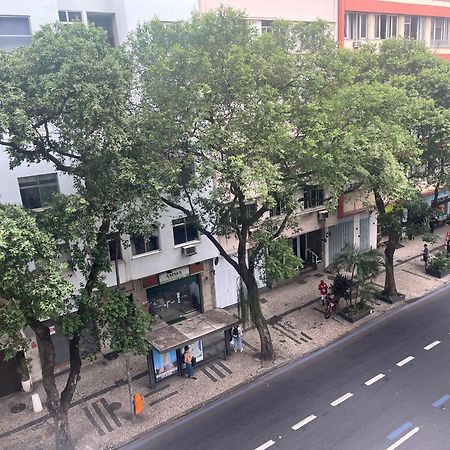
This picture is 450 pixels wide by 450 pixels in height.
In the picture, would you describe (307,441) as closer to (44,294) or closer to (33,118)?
(44,294)

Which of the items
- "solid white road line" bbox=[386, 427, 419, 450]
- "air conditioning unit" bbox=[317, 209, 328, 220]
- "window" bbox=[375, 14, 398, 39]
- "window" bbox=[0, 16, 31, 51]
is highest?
"window" bbox=[375, 14, 398, 39]

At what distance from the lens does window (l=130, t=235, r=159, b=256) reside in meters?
21.1

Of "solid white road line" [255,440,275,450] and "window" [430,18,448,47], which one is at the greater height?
"window" [430,18,448,47]

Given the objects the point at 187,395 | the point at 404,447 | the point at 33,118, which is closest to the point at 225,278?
the point at 187,395

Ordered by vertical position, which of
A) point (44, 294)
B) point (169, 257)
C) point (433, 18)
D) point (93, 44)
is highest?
point (433, 18)

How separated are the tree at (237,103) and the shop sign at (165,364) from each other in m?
6.25

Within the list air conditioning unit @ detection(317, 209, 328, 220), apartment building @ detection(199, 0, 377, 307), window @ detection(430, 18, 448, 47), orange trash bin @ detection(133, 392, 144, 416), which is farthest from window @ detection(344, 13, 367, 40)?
orange trash bin @ detection(133, 392, 144, 416)

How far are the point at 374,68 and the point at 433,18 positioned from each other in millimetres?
18039

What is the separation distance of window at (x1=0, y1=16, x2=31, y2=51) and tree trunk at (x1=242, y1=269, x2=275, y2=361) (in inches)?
492

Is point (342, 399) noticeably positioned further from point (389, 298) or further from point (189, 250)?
point (189, 250)

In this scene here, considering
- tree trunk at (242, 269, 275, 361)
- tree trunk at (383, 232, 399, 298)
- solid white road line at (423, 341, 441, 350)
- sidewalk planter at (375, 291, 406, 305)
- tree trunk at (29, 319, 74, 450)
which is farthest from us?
sidewalk planter at (375, 291, 406, 305)

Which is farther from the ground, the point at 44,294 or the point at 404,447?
the point at 44,294

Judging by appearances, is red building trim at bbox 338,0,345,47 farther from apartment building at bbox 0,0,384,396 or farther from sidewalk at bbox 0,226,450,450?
sidewalk at bbox 0,226,450,450

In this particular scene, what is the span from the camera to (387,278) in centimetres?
2500
